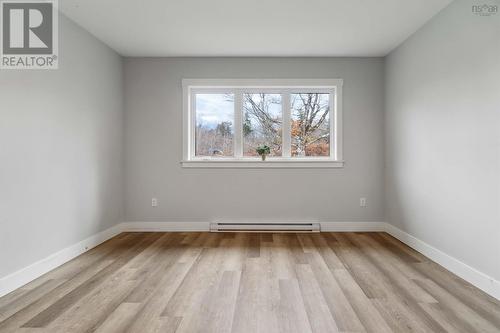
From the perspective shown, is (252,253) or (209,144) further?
(209,144)

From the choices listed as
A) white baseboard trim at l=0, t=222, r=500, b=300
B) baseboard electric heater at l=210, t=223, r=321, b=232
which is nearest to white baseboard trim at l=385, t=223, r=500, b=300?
white baseboard trim at l=0, t=222, r=500, b=300

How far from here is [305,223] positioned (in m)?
4.52

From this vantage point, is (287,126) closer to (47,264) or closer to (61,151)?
(61,151)

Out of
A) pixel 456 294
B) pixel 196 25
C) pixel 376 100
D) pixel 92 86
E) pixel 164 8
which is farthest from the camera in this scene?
pixel 376 100

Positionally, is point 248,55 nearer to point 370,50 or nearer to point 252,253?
point 370,50

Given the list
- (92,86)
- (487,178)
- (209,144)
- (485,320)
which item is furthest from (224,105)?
(485,320)

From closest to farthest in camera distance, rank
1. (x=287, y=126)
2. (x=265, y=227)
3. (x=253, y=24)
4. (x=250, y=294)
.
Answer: (x=250, y=294)
(x=253, y=24)
(x=265, y=227)
(x=287, y=126)

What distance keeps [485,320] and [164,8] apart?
3660mm

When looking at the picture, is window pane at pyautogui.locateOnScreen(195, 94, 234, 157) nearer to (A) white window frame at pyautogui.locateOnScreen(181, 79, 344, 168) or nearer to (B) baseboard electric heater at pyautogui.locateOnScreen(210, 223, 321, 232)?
(A) white window frame at pyautogui.locateOnScreen(181, 79, 344, 168)

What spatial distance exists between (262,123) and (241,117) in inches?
13.0

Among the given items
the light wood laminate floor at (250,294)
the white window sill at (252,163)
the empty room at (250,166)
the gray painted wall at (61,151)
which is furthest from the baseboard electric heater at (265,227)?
the gray painted wall at (61,151)

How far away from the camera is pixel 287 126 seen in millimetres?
4676

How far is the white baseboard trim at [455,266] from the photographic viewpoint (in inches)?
96.8

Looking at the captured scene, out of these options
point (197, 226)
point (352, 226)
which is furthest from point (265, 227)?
point (352, 226)
